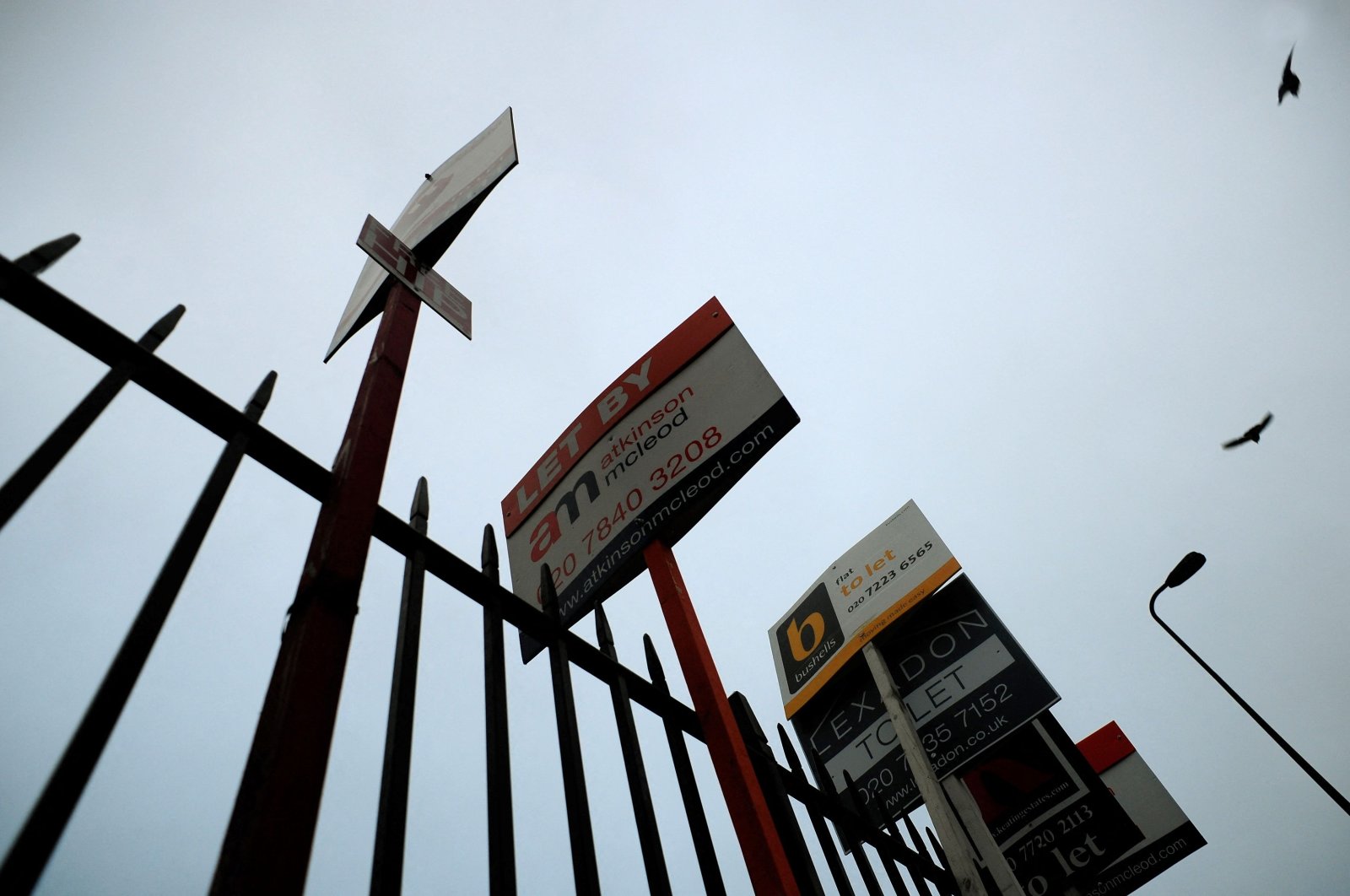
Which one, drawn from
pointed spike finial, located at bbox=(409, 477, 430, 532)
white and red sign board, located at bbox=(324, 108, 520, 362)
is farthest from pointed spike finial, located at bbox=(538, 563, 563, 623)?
white and red sign board, located at bbox=(324, 108, 520, 362)

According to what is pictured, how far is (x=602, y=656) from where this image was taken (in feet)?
8.09

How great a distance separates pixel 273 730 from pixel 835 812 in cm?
284

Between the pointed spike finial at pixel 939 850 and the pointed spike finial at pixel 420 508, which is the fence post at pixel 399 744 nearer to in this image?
the pointed spike finial at pixel 420 508

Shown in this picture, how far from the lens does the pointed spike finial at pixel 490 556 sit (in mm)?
2174

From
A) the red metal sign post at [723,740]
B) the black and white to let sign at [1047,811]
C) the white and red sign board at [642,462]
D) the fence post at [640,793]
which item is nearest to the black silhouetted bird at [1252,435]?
the black and white to let sign at [1047,811]

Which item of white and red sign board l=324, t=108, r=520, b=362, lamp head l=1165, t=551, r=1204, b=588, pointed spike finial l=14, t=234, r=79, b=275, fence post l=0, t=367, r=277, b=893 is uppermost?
lamp head l=1165, t=551, r=1204, b=588

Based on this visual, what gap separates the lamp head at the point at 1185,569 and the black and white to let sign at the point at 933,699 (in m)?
6.07

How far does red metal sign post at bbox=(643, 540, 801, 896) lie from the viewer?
7.94ft

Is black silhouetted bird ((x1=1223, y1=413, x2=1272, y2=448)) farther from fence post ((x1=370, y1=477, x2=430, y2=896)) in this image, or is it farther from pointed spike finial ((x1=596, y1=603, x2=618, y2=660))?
fence post ((x1=370, y1=477, x2=430, y2=896))

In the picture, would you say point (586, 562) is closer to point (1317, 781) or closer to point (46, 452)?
point (46, 452)

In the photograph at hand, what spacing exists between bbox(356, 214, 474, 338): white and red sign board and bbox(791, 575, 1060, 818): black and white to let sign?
13.2ft

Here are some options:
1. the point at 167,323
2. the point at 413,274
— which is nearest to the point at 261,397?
the point at 167,323

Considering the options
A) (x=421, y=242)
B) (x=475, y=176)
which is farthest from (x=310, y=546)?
(x=475, y=176)

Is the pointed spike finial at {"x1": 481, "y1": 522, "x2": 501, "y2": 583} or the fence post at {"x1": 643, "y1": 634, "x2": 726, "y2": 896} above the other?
the pointed spike finial at {"x1": 481, "y1": 522, "x2": 501, "y2": 583}
